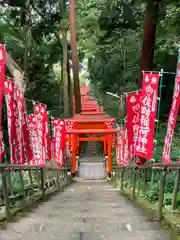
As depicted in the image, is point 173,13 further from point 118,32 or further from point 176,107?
point 118,32

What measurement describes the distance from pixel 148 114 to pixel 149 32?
4078 millimetres

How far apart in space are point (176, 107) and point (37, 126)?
6.49m

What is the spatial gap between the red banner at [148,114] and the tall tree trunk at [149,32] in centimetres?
335

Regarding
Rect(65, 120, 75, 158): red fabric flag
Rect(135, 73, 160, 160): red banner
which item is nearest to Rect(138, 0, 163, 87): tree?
Rect(135, 73, 160, 160): red banner

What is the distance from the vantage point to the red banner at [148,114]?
861cm

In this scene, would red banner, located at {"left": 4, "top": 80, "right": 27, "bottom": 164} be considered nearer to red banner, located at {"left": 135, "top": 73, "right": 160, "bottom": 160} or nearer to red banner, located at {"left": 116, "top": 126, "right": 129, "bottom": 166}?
red banner, located at {"left": 135, "top": 73, "right": 160, "bottom": 160}

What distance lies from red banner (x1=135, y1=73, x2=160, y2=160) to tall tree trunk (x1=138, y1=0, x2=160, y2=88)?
3.35m

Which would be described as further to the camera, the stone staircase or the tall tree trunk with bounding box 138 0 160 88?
the stone staircase

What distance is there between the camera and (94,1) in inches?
854

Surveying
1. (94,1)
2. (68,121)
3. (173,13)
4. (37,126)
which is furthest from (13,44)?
(173,13)

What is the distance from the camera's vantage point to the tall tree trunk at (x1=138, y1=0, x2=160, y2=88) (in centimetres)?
1095

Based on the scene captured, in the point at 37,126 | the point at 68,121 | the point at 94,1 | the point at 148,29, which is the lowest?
the point at 68,121

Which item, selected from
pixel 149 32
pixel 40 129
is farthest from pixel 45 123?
pixel 149 32

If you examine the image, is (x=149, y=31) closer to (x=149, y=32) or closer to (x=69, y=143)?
(x=149, y=32)
